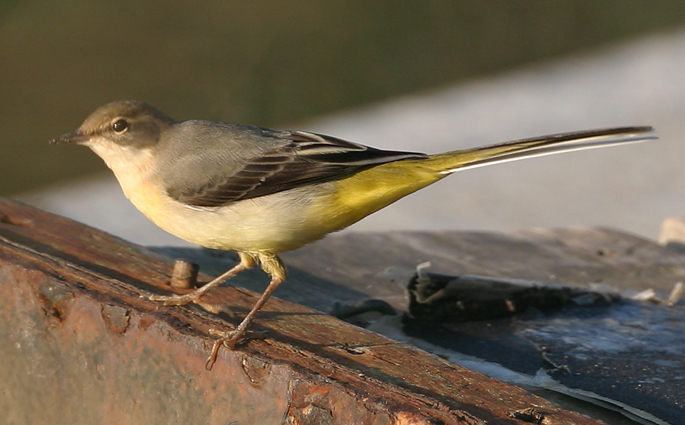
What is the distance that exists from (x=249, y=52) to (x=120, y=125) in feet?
34.1

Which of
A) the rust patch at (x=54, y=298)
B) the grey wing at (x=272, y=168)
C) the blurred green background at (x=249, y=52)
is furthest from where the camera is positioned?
the blurred green background at (x=249, y=52)

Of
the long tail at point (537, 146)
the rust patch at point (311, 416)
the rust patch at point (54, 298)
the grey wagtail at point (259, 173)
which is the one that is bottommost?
the rust patch at point (311, 416)

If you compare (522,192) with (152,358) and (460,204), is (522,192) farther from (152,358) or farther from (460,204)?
(152,358)

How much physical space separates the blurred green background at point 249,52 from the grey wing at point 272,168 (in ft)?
26.3

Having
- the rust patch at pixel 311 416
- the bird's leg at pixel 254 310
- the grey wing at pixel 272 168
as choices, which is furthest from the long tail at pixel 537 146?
the rust patch at pixel 311 416

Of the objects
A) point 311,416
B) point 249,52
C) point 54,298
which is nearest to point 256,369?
point 311,416

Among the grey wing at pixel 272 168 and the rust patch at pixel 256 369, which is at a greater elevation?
the grey wing at pixel 272 168

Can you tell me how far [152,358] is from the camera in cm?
242

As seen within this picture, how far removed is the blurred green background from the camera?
12.1 m

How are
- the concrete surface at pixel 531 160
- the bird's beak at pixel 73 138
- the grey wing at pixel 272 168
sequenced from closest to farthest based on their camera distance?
1. the grey wing at pixel 272 168
2. the bird's beak at pixel 73 138
3. the concrete surface at pixel 531 160

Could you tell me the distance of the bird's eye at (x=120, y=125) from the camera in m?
3.78

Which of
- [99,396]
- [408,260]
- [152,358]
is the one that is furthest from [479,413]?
[408,260]

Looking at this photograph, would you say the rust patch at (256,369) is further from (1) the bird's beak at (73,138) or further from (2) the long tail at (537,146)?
(1) the bird's beak at (73,138)

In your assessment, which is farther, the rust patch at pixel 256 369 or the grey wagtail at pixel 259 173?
the grey wagtail at pixel 259 173
